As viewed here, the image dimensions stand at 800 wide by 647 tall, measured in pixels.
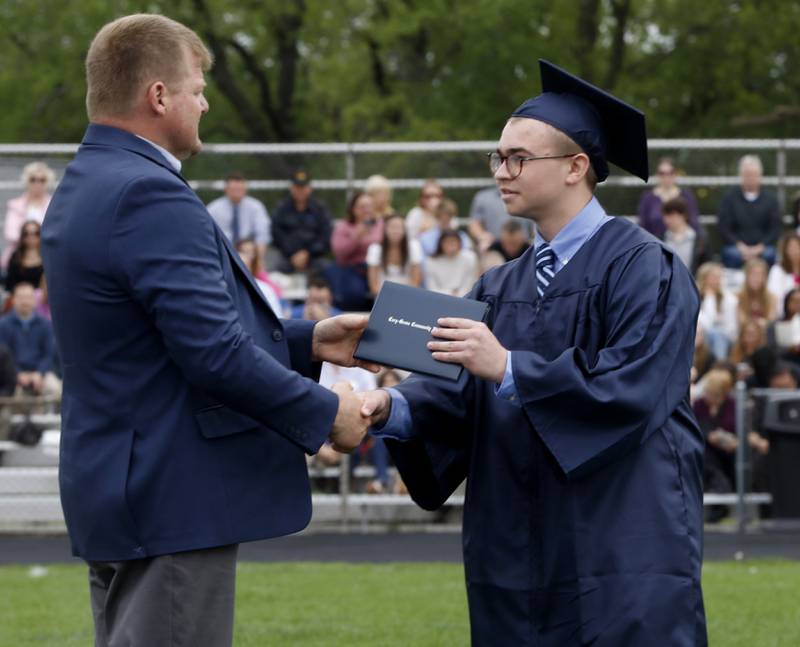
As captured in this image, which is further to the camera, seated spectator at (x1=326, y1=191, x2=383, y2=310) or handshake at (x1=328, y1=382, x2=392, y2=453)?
seated spectator at (x1=326, y1=191, x2=383, y2=310)

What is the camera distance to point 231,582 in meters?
4.44

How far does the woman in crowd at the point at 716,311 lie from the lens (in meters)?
14.3

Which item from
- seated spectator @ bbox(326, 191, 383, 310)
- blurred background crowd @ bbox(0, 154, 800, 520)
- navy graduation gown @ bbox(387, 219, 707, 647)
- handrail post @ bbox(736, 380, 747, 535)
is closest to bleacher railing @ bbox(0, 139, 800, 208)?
blurred background crowd @ bbox(0, 154, 800, 520)

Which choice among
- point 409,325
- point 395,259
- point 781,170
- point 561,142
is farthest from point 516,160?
point 781,170

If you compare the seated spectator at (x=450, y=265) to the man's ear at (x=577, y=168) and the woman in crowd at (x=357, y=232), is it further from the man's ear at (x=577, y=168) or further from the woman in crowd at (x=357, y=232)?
the man's ear at (x=577, y=168)

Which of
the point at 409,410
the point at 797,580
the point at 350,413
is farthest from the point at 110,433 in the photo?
the point at 797,580

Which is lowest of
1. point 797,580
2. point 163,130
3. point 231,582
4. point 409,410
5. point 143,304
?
point 797,580

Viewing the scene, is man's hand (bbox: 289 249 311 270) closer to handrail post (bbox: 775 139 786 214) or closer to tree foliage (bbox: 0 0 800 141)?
handrail post (bbox: 775 139 786 214)

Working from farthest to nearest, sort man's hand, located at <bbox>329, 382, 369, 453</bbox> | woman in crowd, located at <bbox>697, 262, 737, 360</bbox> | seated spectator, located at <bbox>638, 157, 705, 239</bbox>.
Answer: seated spectator, located at <bbox>638, 157, 705, 239</bbox>
woman in crowd, located at <bbox>697, 262, 737, 360</bbox>
man's hand, located at <bbox>329, 382, 369, 453</bbox>

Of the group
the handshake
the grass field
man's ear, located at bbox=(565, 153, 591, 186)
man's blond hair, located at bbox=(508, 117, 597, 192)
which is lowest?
the grass field

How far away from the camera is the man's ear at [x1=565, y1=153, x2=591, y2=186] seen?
4.82 meters

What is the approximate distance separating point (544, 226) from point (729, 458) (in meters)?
8.65

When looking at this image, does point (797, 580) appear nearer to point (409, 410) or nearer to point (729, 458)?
point (729, 458)

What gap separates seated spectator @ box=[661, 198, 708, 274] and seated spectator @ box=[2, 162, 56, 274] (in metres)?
6.08
